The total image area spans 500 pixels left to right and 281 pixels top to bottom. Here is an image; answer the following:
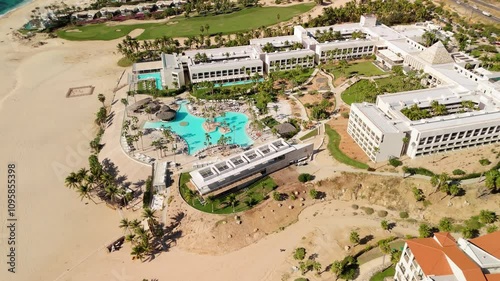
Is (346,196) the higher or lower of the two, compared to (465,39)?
lower

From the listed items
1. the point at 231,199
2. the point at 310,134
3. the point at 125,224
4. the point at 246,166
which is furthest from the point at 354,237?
the point at 125,224

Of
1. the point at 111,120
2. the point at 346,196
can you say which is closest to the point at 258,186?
the point at 346,196

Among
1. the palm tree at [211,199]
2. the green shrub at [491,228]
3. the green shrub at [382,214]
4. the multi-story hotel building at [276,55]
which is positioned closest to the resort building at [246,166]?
the palm tree at [211,199]

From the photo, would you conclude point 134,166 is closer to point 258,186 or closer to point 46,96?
point 258,186

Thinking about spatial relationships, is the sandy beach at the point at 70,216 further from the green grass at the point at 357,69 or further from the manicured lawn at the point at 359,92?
the green grass at the point at 357,69

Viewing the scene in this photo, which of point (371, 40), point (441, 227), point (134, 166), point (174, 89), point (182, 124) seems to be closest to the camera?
point (441, 227)

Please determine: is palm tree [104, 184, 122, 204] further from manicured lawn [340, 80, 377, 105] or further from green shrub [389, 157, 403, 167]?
manicured lawn [340, 80, 377, 105]
